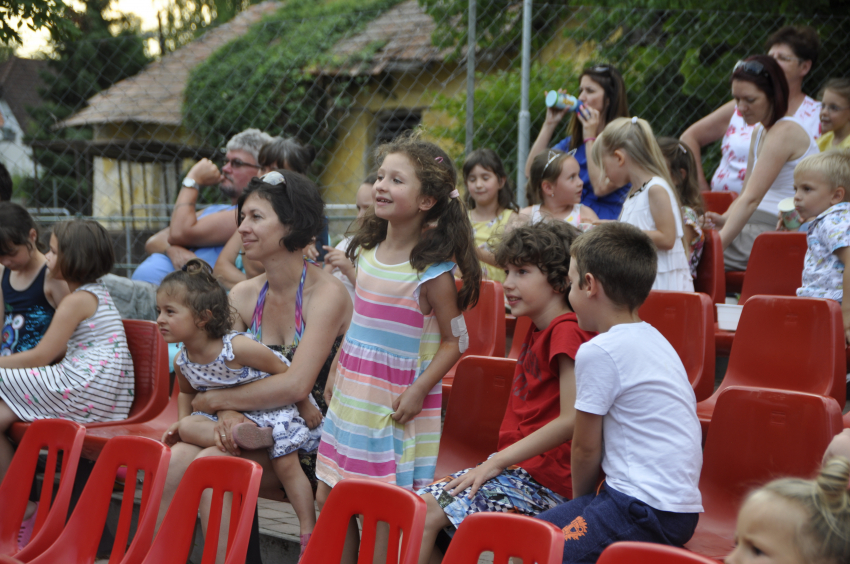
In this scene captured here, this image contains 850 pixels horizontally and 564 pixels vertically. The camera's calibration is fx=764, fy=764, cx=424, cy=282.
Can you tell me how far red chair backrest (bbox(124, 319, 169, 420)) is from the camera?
349 cm

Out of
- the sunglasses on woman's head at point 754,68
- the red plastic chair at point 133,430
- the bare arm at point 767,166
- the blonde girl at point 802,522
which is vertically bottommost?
the red plastic chair at point 133,430

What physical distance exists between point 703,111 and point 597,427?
4080mm

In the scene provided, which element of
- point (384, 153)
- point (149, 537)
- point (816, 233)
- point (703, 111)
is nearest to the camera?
point (149, 537)

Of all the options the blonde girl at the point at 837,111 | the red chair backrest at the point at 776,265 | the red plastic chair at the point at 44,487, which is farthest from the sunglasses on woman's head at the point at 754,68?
the red plastic chair at the point at 44,487

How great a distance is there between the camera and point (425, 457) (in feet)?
7.52

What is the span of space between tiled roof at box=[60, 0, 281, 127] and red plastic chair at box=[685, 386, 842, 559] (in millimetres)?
6975

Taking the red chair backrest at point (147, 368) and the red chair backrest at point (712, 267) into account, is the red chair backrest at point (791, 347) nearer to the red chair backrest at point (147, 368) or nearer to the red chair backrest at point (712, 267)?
the red chair backrest at point (712, 267)

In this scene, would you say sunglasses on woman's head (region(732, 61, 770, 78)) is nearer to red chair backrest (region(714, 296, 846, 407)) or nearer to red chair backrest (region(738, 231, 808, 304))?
red chair backrest (region(738, 231, 808, 304))

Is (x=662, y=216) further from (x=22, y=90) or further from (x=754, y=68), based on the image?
(x=22, y=90)

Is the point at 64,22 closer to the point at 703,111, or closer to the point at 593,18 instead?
the point at 593,18

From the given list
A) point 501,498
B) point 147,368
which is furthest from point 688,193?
point 147,368

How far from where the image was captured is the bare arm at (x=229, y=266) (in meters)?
3.84

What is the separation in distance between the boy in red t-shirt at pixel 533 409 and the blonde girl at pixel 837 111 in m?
2.58

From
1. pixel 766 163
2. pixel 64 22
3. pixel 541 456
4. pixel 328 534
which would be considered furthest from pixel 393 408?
pixel 64 22
